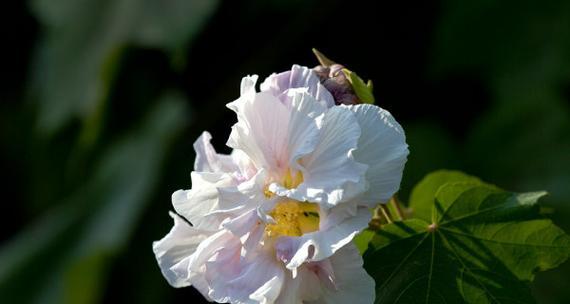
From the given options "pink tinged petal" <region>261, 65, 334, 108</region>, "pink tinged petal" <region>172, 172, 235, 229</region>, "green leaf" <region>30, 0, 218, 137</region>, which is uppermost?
"pink tinged petal" <region>261, 65, 334, 108</region>

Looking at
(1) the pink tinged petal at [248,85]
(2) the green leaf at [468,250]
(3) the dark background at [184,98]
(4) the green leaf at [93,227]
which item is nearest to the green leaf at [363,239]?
(2) the green leaf at [468,250]

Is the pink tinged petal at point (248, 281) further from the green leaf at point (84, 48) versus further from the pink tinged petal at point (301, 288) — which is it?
the green leaf at point (84, 48)

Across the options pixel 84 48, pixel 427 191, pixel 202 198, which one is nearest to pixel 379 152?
pixel 202 198

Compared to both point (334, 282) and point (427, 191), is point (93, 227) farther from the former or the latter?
point (334, 282)

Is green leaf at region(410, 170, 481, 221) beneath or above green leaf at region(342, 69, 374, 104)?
beneath

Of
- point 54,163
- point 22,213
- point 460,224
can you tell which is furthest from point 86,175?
point 460,224

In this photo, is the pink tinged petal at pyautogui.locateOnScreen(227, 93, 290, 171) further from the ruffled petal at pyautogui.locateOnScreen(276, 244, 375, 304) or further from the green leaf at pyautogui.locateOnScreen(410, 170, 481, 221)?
the green leaf at pyautogui.locateOnScreen(410, 170, 481, 221)

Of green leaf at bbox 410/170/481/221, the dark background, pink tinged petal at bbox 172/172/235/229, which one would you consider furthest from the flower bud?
the dark background
